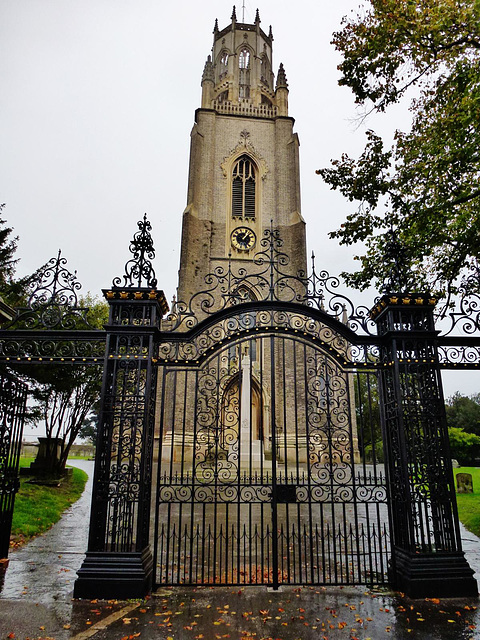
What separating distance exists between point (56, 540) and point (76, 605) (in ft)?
12.9

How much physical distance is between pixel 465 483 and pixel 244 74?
2924 cm

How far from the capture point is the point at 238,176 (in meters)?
26.9

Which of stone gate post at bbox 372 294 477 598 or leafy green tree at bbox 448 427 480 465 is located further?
leafy green tree at bbox 448 427 480 465

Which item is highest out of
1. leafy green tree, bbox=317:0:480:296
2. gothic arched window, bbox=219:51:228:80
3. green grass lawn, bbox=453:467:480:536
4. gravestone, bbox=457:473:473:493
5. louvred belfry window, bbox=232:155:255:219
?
gothic arched window, bbox=219:51:228:80

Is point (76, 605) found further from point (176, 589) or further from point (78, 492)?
point (78, 492)

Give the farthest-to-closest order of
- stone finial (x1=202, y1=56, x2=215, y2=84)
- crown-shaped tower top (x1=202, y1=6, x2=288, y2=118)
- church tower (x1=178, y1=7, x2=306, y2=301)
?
stone finial (x1=202, y1=56, x2=215, y2=84) < crown-shaped tower top (x1=202, y1=6, x2=288, y2=118) < church tower (x1=178, y1=7, x2=306, y2=301)

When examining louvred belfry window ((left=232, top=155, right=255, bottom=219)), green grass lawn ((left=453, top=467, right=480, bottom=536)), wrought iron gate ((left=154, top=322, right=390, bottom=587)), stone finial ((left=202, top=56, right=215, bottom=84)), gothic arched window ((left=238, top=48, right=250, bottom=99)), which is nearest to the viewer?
wrought iron gate ((left=154, top=322, right=390, bottom=587))

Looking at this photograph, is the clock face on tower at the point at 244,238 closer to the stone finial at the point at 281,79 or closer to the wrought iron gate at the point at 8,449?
the wrought iron gate at the point at 8,449

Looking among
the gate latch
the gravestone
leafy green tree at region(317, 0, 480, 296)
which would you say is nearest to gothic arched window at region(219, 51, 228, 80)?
leafy green tree at region(317, 0, 480, 296)

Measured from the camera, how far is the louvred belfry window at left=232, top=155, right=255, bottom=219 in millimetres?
26266

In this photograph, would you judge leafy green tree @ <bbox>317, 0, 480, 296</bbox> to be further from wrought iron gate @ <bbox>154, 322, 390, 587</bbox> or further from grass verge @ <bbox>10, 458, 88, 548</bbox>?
grass verge @ <bbox>10, 458, 88, 548</bbox>

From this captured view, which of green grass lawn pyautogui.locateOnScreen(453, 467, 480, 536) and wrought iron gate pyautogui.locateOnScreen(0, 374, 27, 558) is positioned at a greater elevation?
wrought iron gate pyautogui.locateOnScreen(0, 374, 27, 558)

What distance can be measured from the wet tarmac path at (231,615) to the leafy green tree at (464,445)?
62.7 feet

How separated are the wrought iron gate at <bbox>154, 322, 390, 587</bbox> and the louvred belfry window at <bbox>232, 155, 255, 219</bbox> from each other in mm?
8885
